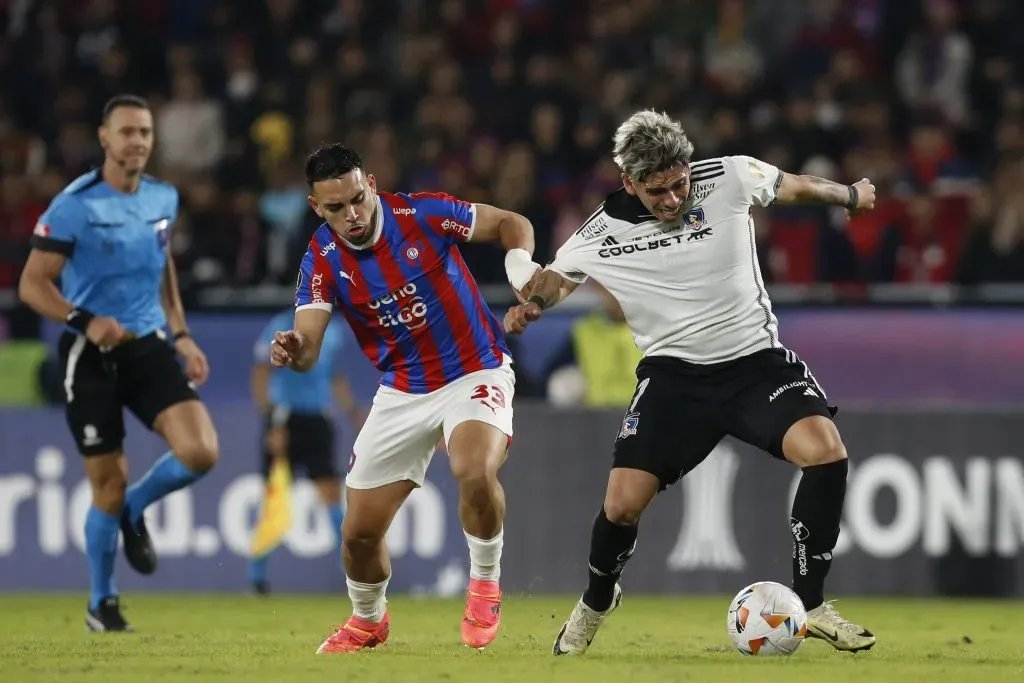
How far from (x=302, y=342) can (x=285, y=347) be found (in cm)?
10

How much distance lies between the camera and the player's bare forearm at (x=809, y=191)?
7.61 m

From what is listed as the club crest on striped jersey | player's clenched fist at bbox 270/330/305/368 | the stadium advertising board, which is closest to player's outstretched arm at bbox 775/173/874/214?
the club crest on striped jersey

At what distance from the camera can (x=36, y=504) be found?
1245cm

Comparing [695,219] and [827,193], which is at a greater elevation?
[827,193]

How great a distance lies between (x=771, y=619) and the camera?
727cm

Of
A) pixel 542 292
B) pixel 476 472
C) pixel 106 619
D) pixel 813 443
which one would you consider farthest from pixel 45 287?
pixel 813 443

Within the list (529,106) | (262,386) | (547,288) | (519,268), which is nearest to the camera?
(547,288)

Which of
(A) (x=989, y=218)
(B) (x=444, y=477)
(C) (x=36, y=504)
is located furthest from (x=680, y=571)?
(C) (x=36, y=504)

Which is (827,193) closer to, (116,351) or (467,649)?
(467,649)

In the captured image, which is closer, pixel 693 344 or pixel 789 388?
pixel 789 388

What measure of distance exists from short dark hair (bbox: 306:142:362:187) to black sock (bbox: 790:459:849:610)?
236 centimetres

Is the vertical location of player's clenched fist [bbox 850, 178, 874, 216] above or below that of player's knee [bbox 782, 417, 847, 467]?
above

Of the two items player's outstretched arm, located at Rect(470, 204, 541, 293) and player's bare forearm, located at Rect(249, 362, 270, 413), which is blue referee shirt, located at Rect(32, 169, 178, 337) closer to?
player's outstretched arm, located at Rect(470, 204, 541, 293)

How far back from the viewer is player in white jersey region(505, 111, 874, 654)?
7301mm
